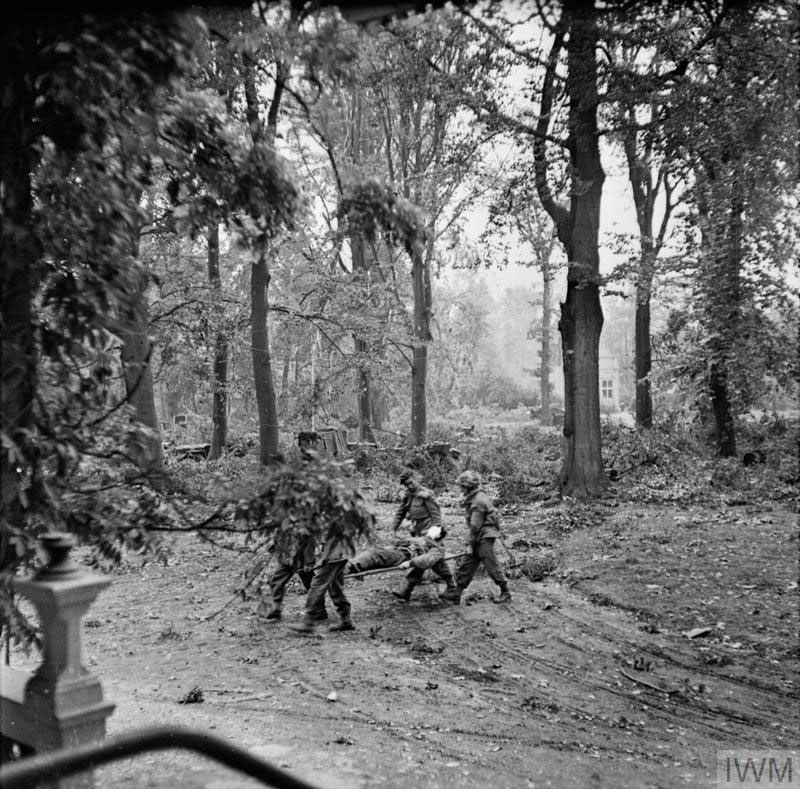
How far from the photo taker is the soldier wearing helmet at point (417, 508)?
37.6 feet

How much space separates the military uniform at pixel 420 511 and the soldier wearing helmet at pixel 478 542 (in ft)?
3.77

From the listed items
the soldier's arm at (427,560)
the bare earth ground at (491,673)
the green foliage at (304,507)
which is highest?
the green foliage at (304,507)

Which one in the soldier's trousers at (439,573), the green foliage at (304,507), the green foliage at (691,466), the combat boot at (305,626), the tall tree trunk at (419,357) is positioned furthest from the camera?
the tall tree trunk at (419,357)

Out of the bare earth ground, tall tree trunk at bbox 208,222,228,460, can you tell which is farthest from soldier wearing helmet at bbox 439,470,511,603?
tall tree trunk at bbox 208,222,228,460

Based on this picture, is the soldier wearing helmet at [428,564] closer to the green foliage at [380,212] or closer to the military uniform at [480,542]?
the military uniform at [480,542]

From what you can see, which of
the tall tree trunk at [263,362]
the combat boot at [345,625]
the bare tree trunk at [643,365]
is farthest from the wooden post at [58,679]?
the bare tree trunk at [643,365]

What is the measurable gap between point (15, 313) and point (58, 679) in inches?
75.5

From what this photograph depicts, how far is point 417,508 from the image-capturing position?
38.4ft

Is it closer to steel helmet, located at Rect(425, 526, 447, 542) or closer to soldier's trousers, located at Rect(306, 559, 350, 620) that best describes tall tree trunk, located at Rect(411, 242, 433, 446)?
steel helmet, located at Rect(425, 526, 447, 542)

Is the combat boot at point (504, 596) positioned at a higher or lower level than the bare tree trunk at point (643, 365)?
lower

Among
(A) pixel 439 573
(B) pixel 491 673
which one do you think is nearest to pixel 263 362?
(A) pixel 439 573

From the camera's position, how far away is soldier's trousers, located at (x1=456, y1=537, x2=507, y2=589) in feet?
33.0

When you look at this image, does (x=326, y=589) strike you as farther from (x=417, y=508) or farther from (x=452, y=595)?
(x=417, y=508)

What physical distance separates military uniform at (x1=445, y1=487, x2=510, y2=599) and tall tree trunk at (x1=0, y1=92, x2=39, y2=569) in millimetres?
7220
